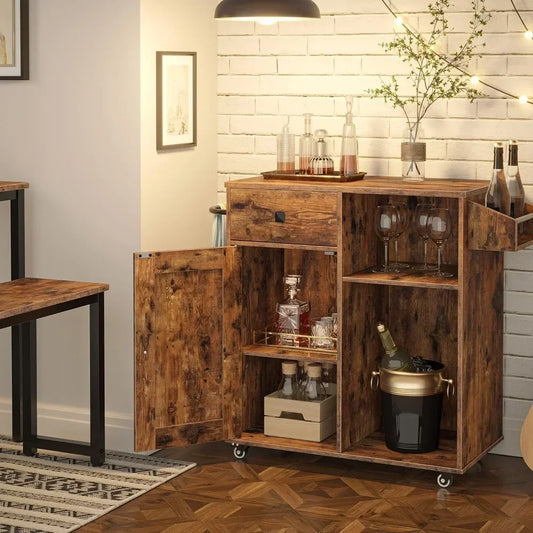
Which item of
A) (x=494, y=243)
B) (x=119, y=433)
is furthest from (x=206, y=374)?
(x=494, y=243)

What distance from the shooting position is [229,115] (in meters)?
5.06

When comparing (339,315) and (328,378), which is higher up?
(339,315)

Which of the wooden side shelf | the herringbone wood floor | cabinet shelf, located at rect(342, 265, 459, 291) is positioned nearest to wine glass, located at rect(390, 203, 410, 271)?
cabinet shelf, located at rect(342, 265, 459, 291)

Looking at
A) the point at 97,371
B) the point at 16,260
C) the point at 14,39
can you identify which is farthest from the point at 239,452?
the point at 14,39

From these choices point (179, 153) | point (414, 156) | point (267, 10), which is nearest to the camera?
point (267, 10)

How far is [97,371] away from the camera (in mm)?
4375

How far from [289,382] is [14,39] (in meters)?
1.89

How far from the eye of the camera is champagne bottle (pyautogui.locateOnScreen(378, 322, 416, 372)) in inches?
173

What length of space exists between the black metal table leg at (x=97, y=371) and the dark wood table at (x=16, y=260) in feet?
1.60

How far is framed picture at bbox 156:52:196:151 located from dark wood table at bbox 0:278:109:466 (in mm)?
758

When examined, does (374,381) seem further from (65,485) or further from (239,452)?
(65,485)

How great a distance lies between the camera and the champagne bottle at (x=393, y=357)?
439 centimetres

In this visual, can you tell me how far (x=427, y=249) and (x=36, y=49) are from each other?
6.19 feet

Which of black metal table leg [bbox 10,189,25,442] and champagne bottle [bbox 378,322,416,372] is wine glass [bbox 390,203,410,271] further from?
black metal table leg [bbox 10,189,25,442]
